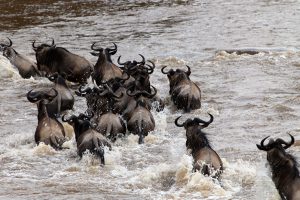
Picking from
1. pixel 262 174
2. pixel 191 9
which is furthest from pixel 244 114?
pixel 191 9

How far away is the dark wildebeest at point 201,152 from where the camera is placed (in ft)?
33.5

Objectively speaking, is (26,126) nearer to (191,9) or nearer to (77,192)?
(77,192)

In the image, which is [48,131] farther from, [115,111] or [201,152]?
[201,152]

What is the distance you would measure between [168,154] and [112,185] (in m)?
1.76

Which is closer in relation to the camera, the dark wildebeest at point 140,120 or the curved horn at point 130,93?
the dark wildebeest at point 140,120

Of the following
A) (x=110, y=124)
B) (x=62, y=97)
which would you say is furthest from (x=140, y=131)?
(x=62, y=97)

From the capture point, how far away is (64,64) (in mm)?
17391

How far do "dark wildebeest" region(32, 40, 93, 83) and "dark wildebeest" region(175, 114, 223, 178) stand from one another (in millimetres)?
6391

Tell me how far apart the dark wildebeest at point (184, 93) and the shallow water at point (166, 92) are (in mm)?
197

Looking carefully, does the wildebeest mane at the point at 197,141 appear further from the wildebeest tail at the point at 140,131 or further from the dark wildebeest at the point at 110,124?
the dark wildebeest at the point at 110,124

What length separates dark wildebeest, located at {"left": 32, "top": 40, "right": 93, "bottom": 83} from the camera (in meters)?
17.3

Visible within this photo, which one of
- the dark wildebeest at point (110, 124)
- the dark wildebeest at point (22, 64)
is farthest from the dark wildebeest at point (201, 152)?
the dark wildebeest at point (22, 64)

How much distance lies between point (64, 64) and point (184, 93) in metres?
4.00

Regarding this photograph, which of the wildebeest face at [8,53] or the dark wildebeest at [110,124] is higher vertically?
the dark wildebeest at [110,124]
